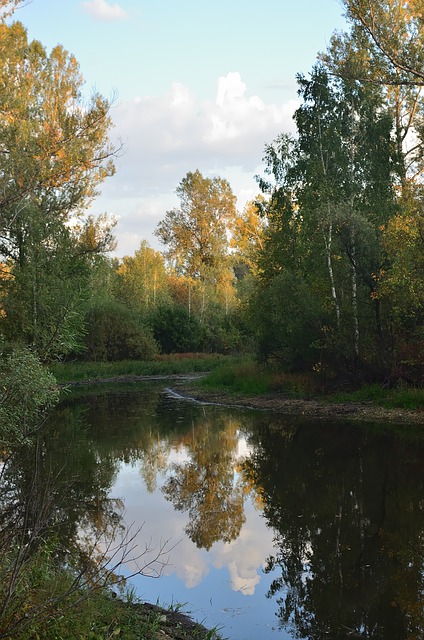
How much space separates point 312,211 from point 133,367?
22.1 metres

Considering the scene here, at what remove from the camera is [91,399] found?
30.7m

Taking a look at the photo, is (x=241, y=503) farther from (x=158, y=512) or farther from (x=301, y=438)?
(x=301, y=438)

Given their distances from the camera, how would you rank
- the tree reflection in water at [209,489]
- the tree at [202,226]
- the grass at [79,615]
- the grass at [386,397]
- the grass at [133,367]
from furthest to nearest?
1. the tree at [202,226]
2. the grass at [133,367]
3. the grass at [386,397]
4. the tree reflection in water at [209,489]
5. the grass at [79,615]

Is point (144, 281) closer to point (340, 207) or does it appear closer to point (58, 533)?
point (340, 207)

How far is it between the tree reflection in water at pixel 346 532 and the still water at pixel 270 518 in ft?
0.08

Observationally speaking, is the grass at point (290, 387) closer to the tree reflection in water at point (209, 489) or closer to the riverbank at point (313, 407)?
the riverbank at point (313, 407)

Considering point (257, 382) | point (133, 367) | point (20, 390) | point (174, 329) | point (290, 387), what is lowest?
point (290, 387)

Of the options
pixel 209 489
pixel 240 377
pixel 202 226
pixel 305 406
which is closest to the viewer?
pixel 209 489

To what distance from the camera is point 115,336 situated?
4584cm

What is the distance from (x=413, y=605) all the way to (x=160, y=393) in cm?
2622

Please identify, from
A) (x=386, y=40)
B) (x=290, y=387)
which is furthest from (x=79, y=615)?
(x=290, y=387)

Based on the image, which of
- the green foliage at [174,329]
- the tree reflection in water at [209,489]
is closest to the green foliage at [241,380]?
the tree reflection in water at [209,489]

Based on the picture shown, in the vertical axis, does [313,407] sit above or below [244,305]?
below

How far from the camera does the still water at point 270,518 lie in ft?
23.2
